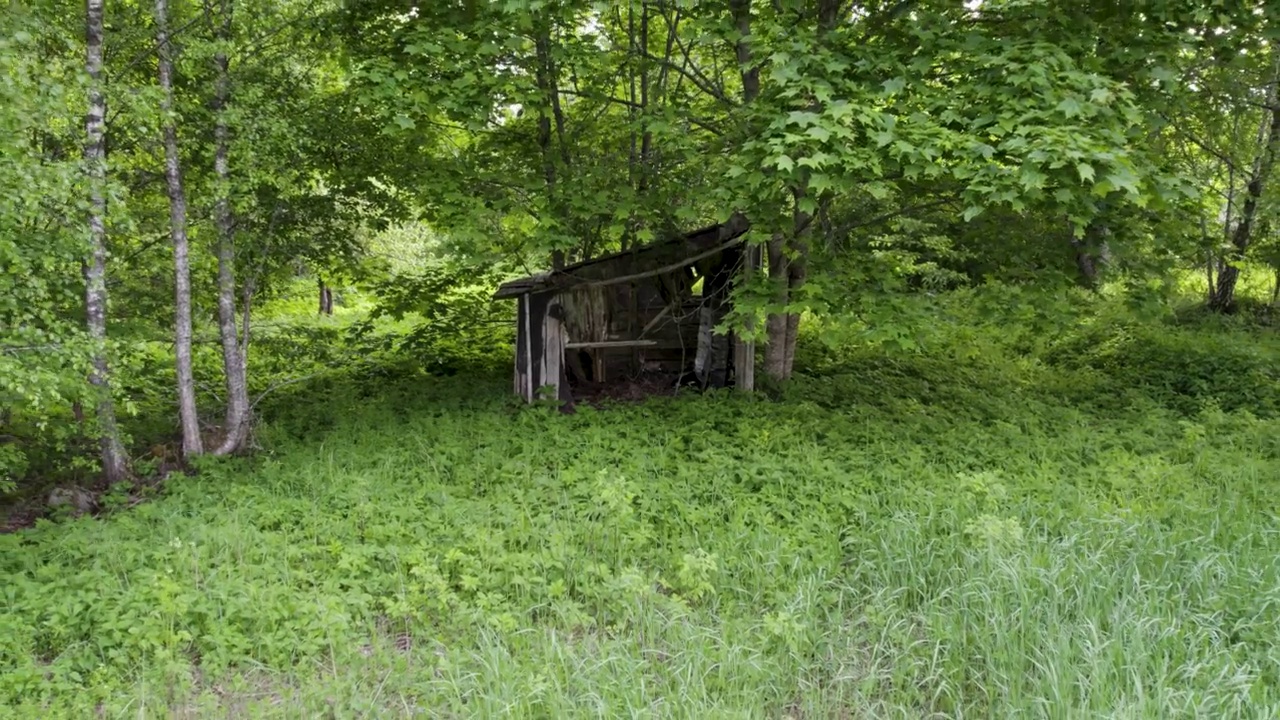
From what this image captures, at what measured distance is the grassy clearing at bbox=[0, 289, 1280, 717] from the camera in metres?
3.66

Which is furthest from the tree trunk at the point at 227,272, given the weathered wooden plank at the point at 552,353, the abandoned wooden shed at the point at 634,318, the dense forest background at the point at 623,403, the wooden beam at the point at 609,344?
the wooden beam at the point at 609,344

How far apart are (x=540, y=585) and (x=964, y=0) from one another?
5.84 meters

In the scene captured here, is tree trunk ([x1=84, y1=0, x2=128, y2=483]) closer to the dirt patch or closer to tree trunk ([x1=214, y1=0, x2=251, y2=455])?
tree trunk ([x1=214, y1=0, x2=251, y2=455])

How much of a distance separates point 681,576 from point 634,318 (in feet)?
17.4

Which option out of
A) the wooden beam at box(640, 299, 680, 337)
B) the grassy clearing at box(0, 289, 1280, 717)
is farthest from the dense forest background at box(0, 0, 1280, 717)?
the wooden beam at box(640, 299, 680, 337)

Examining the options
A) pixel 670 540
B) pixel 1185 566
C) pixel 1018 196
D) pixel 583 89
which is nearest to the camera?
pixel 1185 566

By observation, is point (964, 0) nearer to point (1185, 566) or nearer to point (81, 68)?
point (1185, 566)

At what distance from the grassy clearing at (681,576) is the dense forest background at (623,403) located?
0.10ft

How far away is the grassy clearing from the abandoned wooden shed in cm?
110

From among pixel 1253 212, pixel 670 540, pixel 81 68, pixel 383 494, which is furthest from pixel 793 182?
pixel 1253 212

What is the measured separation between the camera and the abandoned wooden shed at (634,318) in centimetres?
822

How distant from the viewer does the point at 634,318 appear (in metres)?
9.53

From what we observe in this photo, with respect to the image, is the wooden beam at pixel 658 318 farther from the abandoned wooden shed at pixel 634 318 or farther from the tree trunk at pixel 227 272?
the tree trunk at pixel 227 272

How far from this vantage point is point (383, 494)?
587 centimetres
